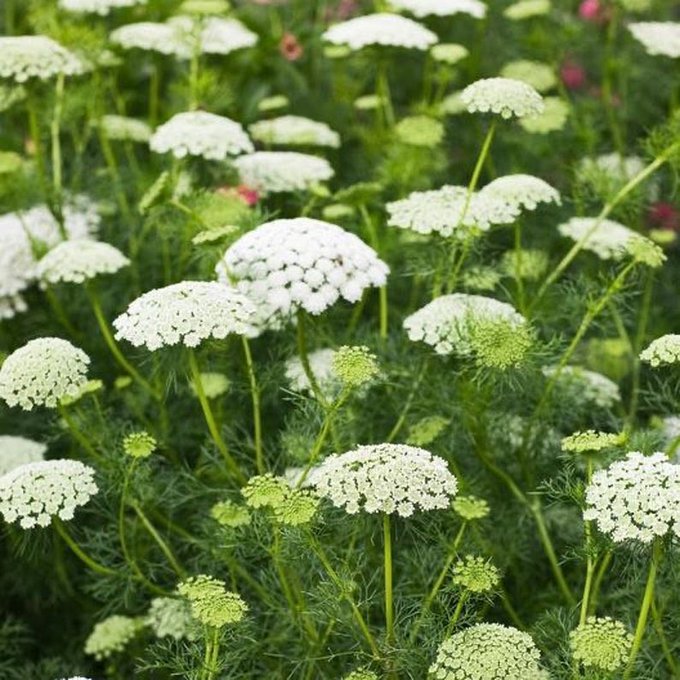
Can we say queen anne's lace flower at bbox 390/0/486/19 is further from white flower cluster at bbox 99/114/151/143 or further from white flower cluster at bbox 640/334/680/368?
white flower cluster at bbox 640/334/680/368

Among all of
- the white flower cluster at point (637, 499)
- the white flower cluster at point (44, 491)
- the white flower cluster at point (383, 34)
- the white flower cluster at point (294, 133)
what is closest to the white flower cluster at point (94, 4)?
the white flower cluster at point (294, 133)

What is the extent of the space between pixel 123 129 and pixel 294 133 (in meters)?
0.70

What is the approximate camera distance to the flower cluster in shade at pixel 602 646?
2672 mm

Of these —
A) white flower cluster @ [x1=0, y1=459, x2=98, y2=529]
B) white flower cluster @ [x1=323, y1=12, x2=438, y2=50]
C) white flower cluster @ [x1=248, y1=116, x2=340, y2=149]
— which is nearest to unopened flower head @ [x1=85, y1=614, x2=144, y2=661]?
white flower cluster @ [x1=0, y1=459, x2=98, y2=529]

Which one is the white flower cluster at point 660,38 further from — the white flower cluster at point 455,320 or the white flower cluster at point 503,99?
the white flower cluster at point 455,320

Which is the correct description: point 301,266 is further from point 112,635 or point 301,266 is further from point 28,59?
point 28,59

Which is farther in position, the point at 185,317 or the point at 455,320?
the point at 455,320

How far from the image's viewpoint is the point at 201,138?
13.6ft

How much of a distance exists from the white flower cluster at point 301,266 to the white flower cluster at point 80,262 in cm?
50

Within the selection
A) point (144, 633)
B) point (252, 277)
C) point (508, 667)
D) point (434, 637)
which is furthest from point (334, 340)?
point (508, 667)

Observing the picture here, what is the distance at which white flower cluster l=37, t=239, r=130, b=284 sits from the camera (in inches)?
151

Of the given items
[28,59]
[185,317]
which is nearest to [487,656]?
[185,317]

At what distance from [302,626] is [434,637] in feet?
1.50

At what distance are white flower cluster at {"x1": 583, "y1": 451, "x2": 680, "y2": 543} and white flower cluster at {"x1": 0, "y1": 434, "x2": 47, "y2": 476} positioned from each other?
1.74 m
